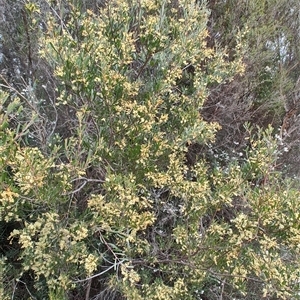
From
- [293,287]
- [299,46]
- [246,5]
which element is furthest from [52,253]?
[299,46]

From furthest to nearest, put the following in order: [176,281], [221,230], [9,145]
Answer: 1. [176,281]
2. [221,230]
3. [9,145]

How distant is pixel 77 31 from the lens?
8.16 feet

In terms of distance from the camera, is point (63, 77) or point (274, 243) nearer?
point (63, 77)

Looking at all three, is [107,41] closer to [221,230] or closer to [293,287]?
[221,230]

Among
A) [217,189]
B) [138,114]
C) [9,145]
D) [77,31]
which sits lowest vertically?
[217,189]

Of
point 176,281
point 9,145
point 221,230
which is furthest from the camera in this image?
point 176,281

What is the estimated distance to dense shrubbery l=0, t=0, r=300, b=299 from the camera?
2.16m

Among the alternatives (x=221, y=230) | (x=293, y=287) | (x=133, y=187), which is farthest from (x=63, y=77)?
(x=293, y=287)

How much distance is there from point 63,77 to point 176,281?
5.64ft

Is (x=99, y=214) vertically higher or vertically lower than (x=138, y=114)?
lower

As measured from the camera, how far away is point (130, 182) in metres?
2.26

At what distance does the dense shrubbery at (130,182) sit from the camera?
7.09 ft

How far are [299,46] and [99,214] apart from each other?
2.97 metres

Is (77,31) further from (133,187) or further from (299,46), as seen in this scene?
(299,46)
